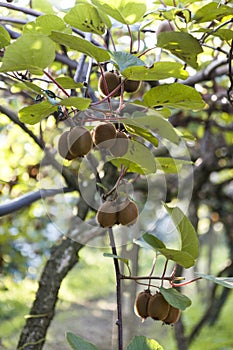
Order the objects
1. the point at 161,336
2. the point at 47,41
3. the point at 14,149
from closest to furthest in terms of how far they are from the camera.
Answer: the point at 47,41 < the point at 14,149 < the point at 161,336

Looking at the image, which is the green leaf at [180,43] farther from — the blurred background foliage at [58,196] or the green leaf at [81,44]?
the blurred background foliage at [58,196]

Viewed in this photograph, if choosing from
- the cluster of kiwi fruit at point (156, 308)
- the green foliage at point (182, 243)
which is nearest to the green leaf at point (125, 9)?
the green foliage at point (182, 243)

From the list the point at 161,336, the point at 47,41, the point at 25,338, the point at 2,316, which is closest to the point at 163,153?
the point at 25,338

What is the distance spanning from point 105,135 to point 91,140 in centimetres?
2

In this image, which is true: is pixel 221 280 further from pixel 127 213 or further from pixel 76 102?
pixel 76 102

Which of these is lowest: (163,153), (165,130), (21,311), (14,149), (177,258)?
(21,311)

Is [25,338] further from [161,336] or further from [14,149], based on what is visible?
[161,336]

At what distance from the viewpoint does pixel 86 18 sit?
2.09 feet

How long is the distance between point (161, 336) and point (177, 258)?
305cm

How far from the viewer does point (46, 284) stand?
135 cm

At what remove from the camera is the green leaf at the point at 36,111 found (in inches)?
22.1

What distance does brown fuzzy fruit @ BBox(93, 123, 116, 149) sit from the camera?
600mm

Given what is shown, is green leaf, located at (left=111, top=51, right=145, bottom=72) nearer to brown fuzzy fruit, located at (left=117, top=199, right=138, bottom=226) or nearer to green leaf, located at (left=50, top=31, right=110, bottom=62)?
green leaf, located at (left=50, top=31, right=110, bottom=62)

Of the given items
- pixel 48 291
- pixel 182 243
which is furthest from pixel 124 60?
pixel 48 291
